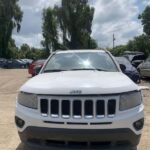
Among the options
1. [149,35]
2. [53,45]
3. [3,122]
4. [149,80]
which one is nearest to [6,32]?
[53,45]

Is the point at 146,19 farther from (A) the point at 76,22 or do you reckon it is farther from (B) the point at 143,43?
(A) the point at 76,22

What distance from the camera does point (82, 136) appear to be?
5734 mm

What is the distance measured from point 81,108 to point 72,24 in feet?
195

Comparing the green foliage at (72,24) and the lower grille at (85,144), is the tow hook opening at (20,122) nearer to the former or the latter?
the lower grille at (85,144)

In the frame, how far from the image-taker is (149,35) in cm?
6362

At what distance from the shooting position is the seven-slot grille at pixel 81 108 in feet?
19.0

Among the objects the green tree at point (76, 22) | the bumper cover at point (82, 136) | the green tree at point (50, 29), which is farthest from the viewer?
the green tree at point (50, 29)

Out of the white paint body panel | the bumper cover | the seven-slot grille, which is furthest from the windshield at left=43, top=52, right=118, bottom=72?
the bumper cover

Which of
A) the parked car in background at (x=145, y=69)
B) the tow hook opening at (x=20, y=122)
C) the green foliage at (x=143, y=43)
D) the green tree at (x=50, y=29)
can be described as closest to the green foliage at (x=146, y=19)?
the green foliage at (x=143, y=43)

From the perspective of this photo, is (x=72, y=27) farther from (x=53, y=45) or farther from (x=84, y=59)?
(x=84, y=59)

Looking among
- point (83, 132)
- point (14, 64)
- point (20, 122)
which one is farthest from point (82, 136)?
point (14, 64)

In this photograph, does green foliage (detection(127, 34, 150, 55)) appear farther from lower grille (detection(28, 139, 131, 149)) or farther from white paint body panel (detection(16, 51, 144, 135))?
lower grille (detection(28, 139, 131, 149))

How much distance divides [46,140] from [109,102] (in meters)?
1.01

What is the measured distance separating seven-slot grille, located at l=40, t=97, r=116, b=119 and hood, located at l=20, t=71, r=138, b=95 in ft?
0.39
